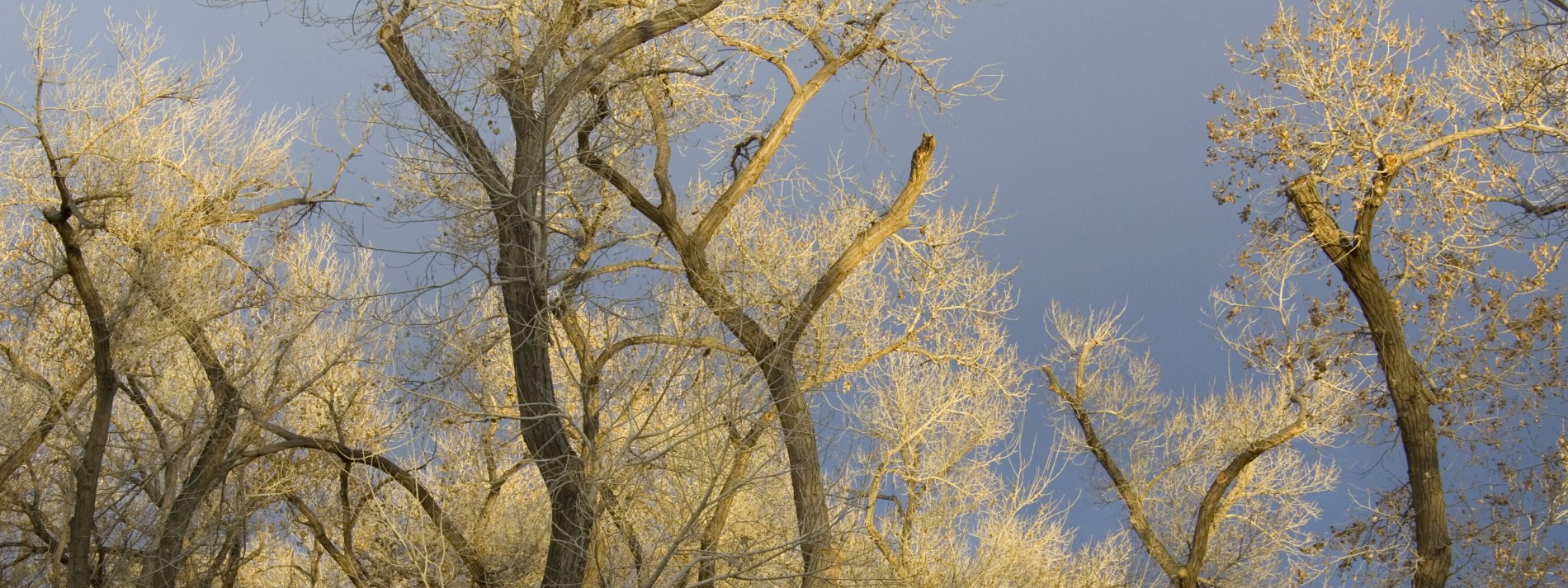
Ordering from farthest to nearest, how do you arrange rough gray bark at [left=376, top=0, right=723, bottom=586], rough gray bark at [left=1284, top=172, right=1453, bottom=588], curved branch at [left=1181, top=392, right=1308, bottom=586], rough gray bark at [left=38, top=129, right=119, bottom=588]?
curved branch at [left=1181, top=392, right=1308, bottom=586] → rough gray bark at [left=38, top=129, right=119, bottom=588] → rough gray bark at [left=1284, top=172, right=1453, bottom=588] → rough gray bark at [left=376, top=0, right=723, bottom=586]

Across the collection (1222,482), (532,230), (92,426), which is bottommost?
(92,426)

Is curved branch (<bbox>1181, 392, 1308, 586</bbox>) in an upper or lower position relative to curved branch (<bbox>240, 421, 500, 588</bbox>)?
upper

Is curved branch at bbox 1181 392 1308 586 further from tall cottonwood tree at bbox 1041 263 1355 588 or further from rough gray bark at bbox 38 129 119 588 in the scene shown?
rough gray bark at bbox 38 129 119 588

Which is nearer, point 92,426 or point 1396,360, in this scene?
point 1396,360

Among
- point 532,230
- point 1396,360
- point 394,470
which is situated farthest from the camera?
point 394,470

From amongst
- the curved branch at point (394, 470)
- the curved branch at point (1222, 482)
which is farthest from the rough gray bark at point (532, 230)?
the curved branch at point (1222, 482)

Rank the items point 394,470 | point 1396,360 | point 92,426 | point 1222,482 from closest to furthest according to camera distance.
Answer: point 1396,360 < point 92,426 < point 394,470 < point 1222,482

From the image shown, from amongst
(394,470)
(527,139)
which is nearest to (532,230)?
(527,139)

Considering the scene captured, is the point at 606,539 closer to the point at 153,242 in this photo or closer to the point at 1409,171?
the point at 153,242

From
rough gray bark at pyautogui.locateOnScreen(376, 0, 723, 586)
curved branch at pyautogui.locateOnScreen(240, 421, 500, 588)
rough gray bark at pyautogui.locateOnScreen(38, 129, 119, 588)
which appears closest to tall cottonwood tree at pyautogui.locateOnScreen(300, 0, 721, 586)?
rough gray bark at pyautogui.locateOnScreen(376, 0, 723, 586)

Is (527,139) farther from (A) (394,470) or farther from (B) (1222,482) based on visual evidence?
(B) (1222,482)

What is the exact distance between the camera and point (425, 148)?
8.71 meters

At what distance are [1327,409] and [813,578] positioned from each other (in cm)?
891

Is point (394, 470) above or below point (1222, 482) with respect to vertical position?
below
